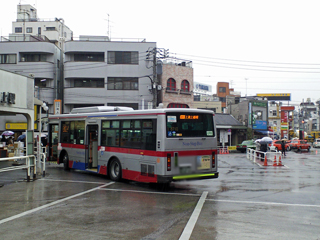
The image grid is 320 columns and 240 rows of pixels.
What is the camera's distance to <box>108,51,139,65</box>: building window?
43375 mm

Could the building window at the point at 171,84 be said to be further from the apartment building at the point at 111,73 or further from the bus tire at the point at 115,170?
the bus tire at the point at 115,170

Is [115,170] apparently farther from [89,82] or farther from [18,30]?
[18,30]

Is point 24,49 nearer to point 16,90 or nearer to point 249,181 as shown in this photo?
point 16,90

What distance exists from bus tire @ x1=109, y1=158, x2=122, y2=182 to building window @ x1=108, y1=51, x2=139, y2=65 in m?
30.8

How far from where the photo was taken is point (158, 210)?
862 cm

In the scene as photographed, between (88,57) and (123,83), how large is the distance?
19.6ft

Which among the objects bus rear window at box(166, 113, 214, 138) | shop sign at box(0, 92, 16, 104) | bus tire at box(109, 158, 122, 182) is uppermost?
shop sign at box(0, 92, 16, 104)

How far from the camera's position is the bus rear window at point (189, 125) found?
11.4 meters

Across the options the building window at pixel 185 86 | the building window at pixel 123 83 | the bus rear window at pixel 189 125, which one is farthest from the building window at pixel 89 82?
the bus rear window at pixel 189 125

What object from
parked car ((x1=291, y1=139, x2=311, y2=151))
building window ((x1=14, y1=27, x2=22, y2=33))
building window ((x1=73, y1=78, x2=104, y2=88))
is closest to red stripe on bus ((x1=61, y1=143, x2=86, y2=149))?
building window ((x1=73, y1=78, x2=104, y2=88))

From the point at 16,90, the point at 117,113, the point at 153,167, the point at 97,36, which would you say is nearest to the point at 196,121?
the point at 153,167

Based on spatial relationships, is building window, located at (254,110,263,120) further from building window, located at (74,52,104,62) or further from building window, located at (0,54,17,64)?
building window, located at (0,54,17,64)

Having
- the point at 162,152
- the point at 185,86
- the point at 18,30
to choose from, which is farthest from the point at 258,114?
the point at 18,30

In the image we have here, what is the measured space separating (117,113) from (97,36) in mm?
34879
